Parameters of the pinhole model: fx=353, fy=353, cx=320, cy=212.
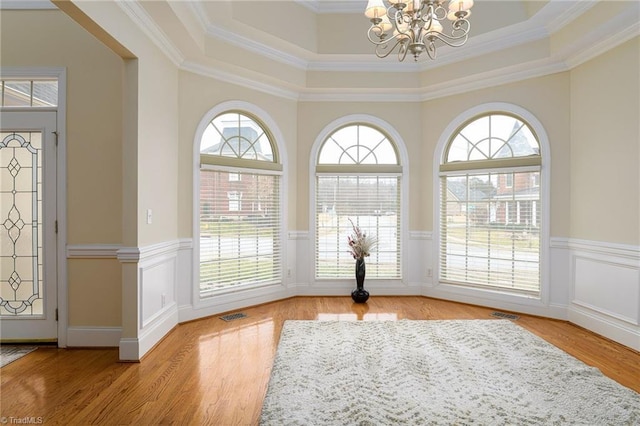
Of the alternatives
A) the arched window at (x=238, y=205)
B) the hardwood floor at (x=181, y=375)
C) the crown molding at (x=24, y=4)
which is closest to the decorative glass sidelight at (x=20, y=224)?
the hardwood floor at (x=181, y=375)

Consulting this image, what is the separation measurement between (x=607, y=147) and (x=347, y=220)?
3089mm

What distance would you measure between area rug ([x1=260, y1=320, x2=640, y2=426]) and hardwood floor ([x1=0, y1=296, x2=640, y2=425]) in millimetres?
204

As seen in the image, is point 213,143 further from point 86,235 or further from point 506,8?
point 506,8

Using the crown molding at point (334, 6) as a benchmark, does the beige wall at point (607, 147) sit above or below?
below

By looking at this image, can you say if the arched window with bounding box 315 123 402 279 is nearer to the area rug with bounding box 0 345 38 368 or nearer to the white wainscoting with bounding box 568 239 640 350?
the white wainscoting with bounding box 568 239 640 350

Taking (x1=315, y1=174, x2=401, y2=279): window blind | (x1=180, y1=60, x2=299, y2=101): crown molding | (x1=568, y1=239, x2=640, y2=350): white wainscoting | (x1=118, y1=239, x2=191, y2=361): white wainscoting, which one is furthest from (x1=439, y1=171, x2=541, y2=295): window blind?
(x1=118, y1=239, x2=191, y2=361): white wainscoting

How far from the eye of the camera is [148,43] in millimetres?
3297

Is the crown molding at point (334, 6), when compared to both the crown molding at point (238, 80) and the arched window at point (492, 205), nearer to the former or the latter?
the crown molding at point (238, 80)

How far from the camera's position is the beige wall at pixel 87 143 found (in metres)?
3.32

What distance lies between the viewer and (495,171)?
4.56 meters

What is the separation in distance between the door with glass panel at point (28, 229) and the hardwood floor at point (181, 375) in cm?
39

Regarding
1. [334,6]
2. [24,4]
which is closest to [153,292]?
[24,4]

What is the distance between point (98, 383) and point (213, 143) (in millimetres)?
2768

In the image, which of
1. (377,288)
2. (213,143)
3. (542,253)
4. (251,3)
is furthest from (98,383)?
(542,253)
